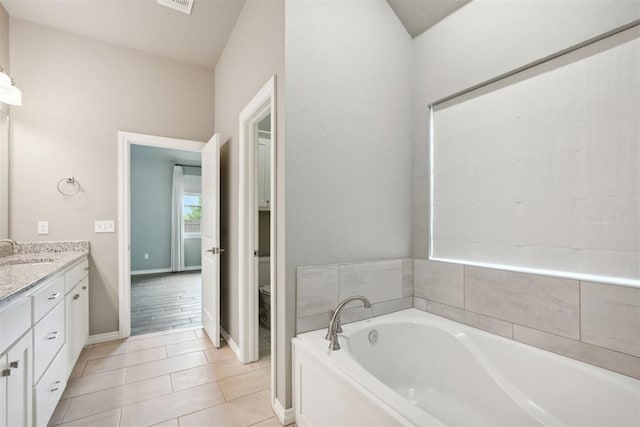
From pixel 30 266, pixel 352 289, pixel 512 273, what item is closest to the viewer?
pixel 512 273

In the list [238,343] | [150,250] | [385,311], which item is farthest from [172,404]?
[150,250]

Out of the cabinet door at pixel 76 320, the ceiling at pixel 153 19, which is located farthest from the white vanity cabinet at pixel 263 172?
the cabinet door at pixel 76 320

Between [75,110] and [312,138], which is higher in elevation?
[75,110]

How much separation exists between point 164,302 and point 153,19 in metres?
3.42

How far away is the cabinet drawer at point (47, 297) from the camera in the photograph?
1377 mm

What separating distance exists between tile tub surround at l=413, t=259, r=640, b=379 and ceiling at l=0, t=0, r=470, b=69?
1792 millimetres

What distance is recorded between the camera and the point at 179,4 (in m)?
2.41

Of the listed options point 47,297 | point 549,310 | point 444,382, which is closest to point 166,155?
point 47,297

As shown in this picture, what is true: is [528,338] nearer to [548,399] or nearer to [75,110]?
[548,399]

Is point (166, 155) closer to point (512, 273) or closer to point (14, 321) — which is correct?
point (14, 321)

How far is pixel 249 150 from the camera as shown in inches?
96.3

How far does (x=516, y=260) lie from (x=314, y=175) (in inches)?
48.9

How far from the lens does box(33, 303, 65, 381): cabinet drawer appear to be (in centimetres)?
137

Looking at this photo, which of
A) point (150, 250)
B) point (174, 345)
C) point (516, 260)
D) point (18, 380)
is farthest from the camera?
point (150, 250)
